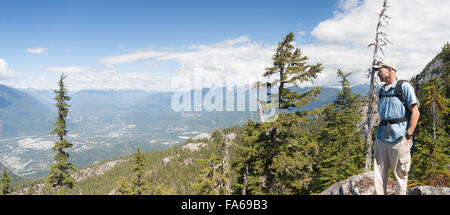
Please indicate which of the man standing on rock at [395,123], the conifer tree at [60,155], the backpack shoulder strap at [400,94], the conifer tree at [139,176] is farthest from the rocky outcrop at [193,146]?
the backpack shoulder strap at [400,94]

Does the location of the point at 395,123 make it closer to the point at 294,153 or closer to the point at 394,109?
the point at 394,109

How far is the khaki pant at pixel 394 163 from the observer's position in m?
5.09

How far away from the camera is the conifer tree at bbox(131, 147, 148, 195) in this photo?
2583 cm

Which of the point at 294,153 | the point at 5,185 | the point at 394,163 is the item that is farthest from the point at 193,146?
the point at 394,163

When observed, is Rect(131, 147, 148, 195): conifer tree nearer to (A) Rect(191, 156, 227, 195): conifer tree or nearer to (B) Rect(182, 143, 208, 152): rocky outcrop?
(A) Rect(191, 156, 227, 195): conifer tree

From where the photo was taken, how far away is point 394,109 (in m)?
5.18

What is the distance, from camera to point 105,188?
151500 mm

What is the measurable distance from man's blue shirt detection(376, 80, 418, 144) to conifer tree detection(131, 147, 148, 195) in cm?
2575

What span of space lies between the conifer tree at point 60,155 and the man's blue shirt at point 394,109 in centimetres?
2795

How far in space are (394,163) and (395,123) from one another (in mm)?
1029

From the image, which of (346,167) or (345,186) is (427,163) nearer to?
(346,167)

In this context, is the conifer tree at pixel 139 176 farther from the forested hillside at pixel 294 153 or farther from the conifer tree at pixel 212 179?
the conifer tree at pixel 212 179
